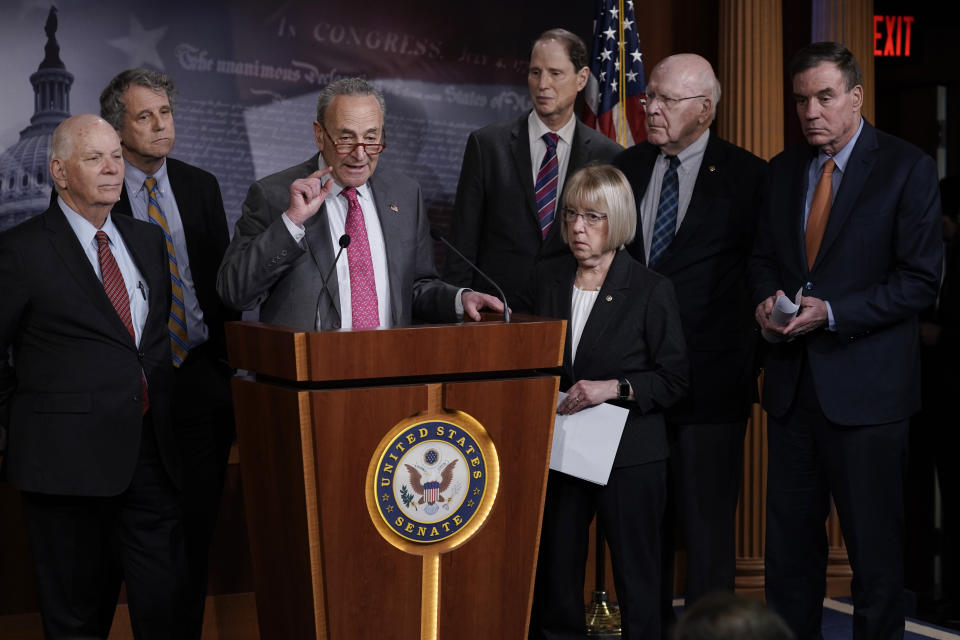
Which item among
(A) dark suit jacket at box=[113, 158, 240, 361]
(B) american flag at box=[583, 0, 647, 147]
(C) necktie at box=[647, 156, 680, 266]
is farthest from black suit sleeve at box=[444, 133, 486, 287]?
(B) american flag at box=[583, 0, 647, 147]

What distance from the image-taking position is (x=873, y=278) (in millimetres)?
3381

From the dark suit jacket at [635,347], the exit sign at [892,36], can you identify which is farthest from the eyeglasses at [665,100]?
the exit sign at [892,36]

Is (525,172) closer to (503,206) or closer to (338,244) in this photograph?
(503,206)

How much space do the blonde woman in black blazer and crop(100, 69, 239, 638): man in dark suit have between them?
3.50ft

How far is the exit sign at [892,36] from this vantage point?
7703 mm

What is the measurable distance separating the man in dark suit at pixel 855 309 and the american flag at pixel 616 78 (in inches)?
55.9

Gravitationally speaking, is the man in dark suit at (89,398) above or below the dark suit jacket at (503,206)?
below

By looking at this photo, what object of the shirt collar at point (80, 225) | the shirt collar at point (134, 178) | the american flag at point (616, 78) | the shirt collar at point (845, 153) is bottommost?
the shirt collar at point (80, 225)

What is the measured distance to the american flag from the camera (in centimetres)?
486

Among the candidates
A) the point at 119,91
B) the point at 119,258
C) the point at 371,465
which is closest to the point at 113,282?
the point at 119,258

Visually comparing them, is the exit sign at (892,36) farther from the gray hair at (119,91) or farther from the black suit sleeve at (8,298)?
the black suit sleeve at (8,298)

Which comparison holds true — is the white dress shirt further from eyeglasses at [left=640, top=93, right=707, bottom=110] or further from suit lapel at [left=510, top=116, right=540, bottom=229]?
eyeglasses at [left=640, top=93, right=707, bottom=110]

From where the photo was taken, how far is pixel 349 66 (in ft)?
16.2

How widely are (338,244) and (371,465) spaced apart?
2.34 feet
